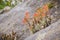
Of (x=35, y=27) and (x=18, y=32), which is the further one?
(x=18, y=32)

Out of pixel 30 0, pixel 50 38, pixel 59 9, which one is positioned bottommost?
pixel 50 38

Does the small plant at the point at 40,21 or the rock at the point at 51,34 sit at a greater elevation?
the small plant at the point at 40,21

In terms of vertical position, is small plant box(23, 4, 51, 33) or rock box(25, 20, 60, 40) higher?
small plant box(23, 4, 51, 33)

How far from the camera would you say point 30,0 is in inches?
285

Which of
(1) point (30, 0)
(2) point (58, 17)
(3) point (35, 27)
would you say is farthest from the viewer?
(1) point (30, 0)

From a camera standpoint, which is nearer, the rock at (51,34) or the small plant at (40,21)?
the rock at (51,34)

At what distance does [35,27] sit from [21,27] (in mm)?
596

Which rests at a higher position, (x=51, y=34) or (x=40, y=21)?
(x=40, y=21)

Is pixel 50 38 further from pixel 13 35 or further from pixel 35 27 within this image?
pixel 13 35

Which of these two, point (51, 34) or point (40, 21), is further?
point (40, 21)

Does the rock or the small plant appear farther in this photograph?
the small plant

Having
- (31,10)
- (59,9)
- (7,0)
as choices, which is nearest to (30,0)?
(31,10)

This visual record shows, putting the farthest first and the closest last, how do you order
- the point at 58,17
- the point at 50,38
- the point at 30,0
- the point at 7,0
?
the point at 7,0 < the point at 30,0 < the point at 58,17 < the point at 50,38

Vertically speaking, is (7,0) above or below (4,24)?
above
